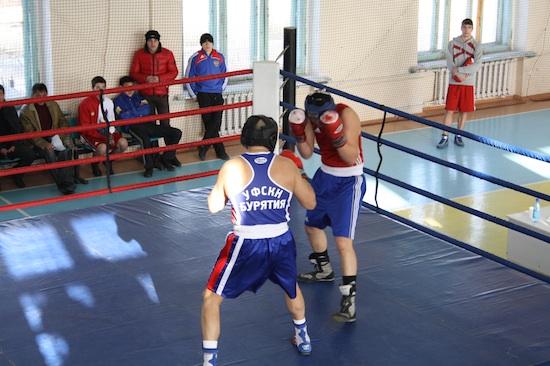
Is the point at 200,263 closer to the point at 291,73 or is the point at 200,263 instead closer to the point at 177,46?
the point at 291,73

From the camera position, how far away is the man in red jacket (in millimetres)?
7496

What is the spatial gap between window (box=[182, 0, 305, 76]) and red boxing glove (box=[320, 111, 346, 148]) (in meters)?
4.86

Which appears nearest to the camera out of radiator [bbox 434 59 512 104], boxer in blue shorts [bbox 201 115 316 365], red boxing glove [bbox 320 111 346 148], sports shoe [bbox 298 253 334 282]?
boxer in blue shorts [bbox 201 115 316 365]

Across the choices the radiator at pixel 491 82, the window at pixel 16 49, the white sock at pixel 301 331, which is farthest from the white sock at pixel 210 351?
the radiator at pixel 491 82

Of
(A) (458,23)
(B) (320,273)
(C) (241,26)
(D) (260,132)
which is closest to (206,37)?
(C) (241,26)

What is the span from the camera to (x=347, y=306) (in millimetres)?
3729

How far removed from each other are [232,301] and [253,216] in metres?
0.89

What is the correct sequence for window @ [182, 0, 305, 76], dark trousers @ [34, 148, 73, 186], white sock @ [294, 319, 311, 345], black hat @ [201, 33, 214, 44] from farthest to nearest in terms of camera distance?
window @ [182, 0, 305, 76]
black hat @ [201, 33, 214, 44]
dark trousers @ [34, 148, 73, 186]
white sock @ [294, 319, 311, 345]

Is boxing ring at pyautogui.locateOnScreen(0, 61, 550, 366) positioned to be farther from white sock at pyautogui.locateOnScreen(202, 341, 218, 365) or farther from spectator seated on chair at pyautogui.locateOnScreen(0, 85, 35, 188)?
spectator seated on chair at pyautogui.locateOnScreen(0, 85, 35, 188)

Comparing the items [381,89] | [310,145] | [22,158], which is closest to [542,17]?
[381,89]

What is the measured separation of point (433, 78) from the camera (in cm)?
976

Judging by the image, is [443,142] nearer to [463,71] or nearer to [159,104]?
[463,71]

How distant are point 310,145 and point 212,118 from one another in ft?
13.2

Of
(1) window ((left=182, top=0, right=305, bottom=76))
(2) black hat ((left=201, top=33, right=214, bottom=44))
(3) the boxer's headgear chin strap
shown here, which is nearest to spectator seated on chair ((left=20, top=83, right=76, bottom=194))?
(2) black hat ((left=201, top=33, right=214, bottom=44))
